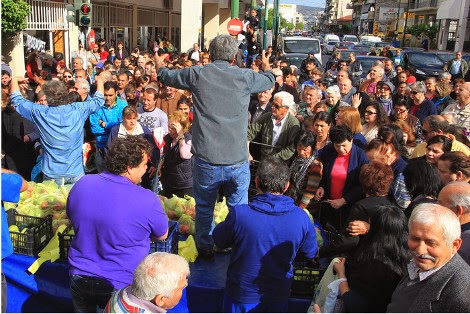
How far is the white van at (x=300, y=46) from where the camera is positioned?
22.3 m

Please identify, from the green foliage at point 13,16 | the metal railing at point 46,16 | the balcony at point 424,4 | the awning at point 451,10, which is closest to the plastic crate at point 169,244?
the green foliage at point 13,16

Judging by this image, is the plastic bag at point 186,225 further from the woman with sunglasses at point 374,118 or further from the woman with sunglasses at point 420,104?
the woman with sunglasses at point 420,104

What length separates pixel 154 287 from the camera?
8.64 ft

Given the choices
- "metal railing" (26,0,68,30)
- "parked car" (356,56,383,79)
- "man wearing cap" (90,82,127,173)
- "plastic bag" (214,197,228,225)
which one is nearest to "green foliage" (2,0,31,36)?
"metal railing" (26,0,68,30)

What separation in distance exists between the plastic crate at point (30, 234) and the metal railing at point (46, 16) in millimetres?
10749

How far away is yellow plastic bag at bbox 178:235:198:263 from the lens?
4.14 meters

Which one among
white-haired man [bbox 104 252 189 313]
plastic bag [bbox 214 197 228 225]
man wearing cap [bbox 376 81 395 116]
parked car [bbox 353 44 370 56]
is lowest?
plastic bag [bbox 214 197 228 225]

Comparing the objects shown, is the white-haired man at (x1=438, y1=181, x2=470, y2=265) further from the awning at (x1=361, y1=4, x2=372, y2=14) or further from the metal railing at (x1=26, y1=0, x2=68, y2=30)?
the awning at (x1=361, y1=4, x2=372, y2=14)

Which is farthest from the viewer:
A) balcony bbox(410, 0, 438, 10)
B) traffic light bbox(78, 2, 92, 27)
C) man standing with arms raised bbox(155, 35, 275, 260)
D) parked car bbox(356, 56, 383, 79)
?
balcony bbox(410, 0, 438, 10)

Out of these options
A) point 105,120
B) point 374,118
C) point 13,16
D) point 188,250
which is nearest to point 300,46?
point 13,16

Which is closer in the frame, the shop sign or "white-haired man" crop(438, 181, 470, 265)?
"white-haired man" crop(438, 181, 470, 265)

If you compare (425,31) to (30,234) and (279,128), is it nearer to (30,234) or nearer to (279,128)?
(279,128)

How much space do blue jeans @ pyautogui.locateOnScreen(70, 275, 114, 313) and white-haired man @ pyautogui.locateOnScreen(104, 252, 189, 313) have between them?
1.81 feet

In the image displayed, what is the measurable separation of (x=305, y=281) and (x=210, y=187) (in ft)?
3.32
